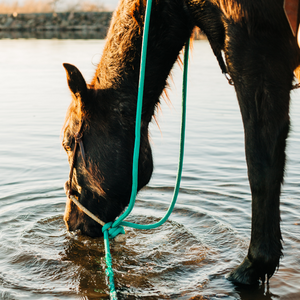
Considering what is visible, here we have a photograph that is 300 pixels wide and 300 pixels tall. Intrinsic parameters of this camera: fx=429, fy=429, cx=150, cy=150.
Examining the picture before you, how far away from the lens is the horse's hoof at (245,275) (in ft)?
10.3

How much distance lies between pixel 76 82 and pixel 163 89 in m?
0.70

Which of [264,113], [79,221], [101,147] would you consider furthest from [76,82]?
[264,113]

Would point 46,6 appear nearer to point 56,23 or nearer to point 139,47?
point 56,23

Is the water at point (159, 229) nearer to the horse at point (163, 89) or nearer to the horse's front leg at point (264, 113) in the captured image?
the horse at point (163, 89)

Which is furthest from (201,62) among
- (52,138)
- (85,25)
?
(85,25)

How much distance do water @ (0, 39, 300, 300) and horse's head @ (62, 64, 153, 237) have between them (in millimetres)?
539

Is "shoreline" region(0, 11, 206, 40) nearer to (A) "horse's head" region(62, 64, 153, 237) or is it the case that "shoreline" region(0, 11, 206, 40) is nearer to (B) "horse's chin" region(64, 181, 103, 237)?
(B) "horse's chin" region(64, 181, 103, 237)

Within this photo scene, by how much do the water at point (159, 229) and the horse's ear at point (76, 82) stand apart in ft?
1.71

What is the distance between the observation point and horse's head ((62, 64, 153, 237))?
10.9ft

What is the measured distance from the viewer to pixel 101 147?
339cm

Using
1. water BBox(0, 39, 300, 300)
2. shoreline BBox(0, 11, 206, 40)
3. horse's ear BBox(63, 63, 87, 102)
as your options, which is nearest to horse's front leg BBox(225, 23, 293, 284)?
water BBox(0, 39, 300, 300)

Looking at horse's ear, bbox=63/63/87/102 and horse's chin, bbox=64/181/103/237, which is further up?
horse's ear, bbox=63/63/87/102

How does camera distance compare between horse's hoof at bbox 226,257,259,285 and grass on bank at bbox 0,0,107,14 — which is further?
grass on bank at bbox 0,0,107,14

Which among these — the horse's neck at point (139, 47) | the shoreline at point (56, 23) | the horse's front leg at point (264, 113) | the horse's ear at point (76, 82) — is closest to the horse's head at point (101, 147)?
the horse's ear at point (76, 82)
